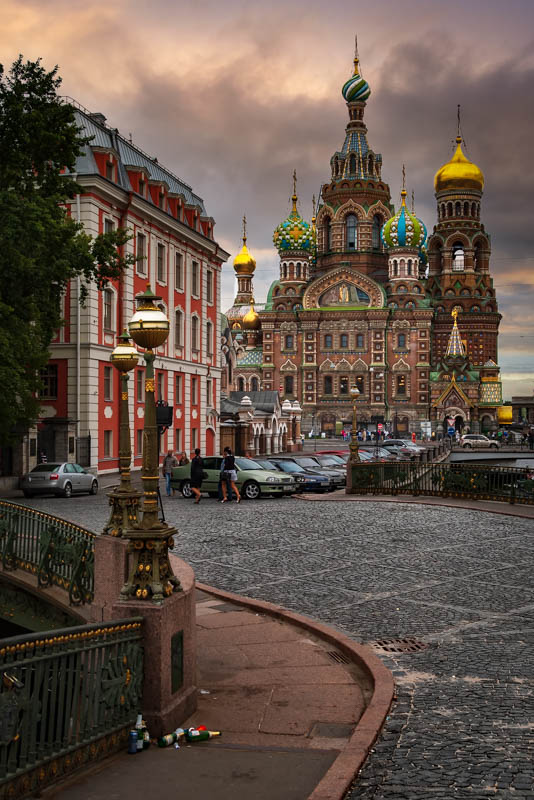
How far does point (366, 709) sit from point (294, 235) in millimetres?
104180

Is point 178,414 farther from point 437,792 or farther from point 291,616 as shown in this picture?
point 437,792

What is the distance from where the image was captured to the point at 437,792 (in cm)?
541

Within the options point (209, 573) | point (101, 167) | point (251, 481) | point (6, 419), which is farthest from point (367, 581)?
point (101, 167)

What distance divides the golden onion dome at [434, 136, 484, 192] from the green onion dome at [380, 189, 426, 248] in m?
12.8

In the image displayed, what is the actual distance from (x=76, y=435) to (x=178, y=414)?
1022 centimetres

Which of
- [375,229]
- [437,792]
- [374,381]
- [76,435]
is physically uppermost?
[375,229]

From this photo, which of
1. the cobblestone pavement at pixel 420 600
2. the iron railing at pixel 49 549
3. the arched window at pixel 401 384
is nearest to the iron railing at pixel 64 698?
the cobblestone pavement at pixel 420 600

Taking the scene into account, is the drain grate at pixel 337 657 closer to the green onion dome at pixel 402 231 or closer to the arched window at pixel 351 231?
the green onion dome at pixel 402 231

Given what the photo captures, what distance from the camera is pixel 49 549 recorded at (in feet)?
33.9

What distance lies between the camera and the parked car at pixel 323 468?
33.2 meters

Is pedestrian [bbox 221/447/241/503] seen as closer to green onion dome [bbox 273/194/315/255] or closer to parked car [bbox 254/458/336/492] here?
parked car [bbox 254/458/336/492]

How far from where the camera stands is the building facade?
34.6 m

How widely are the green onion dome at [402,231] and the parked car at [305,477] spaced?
7563 cm

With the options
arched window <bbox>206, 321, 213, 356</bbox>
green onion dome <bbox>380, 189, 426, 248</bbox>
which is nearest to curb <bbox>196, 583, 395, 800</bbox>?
arched window <bbox>206, 321, 213, 356</bbox>
